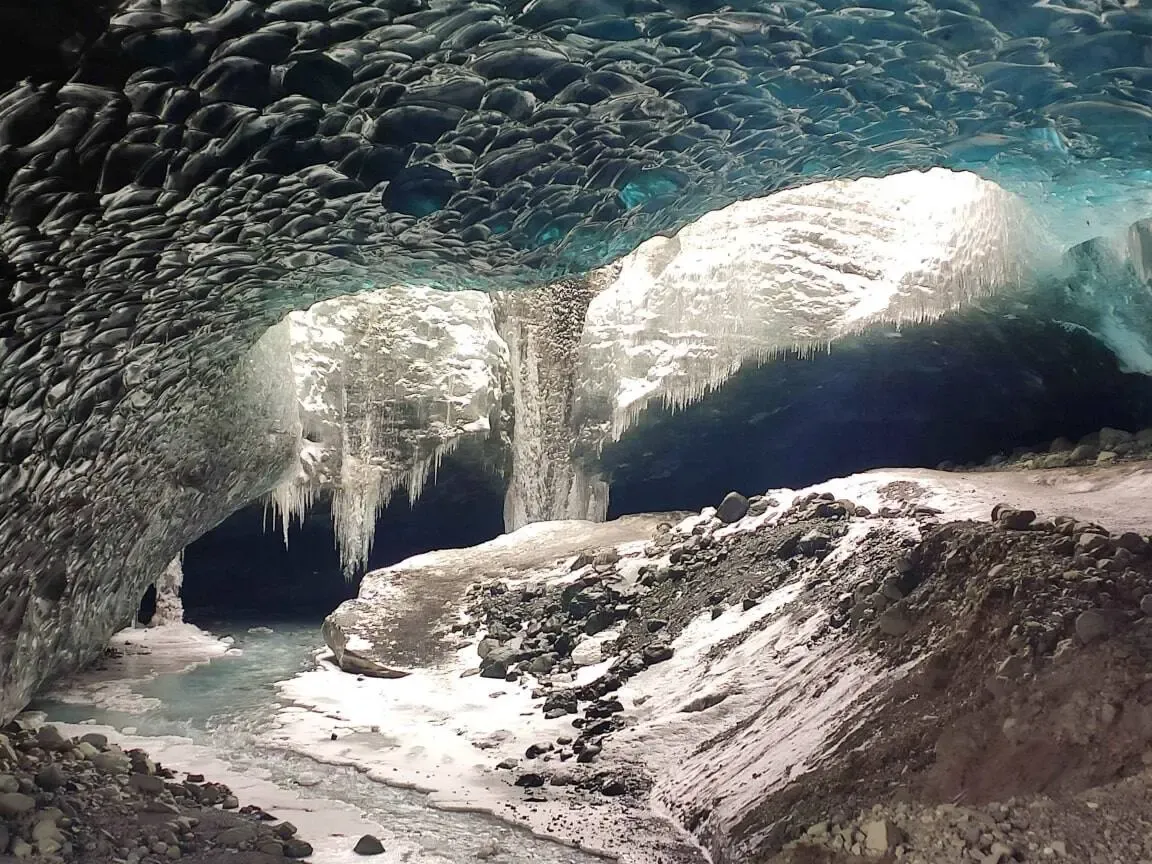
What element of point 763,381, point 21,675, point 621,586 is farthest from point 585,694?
point 763,381

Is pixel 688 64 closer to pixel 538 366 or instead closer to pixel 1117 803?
pixel 1117 803

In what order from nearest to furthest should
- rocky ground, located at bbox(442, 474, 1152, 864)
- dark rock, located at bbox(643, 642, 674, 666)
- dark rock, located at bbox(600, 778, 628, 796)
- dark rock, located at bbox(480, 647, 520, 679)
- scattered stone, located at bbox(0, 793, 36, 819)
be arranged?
rocky ground, located at bbox(442, 474, 1152, 864)
scattered stone, located at bbox(0, 793, 36, 819)
dark rock, located at bbox(600, 778, 628, 796)
dark rock, located at bbox(643, 642, 674, 666)
dark rock, located at bbox(480, 647, 520, 679)

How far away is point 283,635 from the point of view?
525 inches

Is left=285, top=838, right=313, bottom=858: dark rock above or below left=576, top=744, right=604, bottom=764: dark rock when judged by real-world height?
above

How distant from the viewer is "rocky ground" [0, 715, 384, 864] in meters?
3.37

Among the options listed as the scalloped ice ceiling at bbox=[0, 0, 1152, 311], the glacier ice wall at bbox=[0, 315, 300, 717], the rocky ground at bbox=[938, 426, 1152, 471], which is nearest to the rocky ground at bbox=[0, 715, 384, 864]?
the glacier ice wall at bbox=[0, 315, 300, 717]

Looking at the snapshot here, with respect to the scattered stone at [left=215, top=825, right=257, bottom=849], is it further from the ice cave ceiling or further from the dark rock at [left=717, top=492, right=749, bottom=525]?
the dark rock at [left=717, top=492, right=749, bottom=525]

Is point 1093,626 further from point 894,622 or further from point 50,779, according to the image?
point 50,779

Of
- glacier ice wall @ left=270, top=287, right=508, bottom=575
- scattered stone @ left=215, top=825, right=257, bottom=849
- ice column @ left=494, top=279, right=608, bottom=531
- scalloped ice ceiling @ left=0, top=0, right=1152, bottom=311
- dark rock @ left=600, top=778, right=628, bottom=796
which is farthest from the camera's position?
ice column @ left=494, top=279, right=608, bottom=531

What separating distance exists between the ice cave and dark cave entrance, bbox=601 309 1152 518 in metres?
0.07

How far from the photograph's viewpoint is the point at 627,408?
1079 centimetres

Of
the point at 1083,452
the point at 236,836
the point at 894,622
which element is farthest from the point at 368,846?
the point at 1083,452

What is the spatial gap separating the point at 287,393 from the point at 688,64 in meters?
6.29

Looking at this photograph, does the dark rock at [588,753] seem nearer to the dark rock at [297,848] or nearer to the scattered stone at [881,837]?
the dark rock at [297,848]
